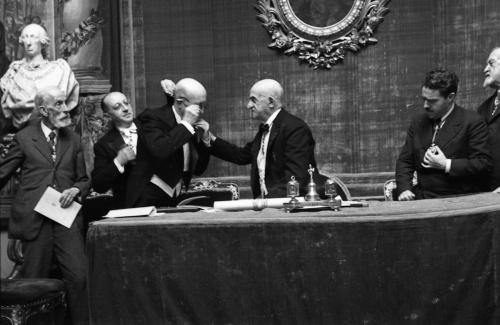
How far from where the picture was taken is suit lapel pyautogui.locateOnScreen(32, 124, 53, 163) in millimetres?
7684

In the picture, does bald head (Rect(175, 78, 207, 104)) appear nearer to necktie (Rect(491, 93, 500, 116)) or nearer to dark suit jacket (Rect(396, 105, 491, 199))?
dark suit jacket (Rect(396, 105, 491, 199))

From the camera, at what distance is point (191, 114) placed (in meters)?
7.43

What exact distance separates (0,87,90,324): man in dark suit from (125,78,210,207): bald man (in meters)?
0.41

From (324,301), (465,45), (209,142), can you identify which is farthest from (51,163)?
(465,45)

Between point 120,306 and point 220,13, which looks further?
point 220,13

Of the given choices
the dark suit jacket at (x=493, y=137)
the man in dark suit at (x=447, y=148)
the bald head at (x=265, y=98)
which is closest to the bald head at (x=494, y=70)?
the dark suit jacket at (x=493, y=137)

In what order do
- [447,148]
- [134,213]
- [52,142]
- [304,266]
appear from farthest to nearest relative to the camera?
[52,142] → [447,148] → [134,213] → [304,266]

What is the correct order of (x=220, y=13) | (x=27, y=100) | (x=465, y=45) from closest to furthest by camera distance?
(x=27, y=100) < (x=465, y=45) < (x=220, y=13)

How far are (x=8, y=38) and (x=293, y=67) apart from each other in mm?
2517

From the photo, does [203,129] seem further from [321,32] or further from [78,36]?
[321,32]

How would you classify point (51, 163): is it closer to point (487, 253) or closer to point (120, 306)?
point (120, 306)

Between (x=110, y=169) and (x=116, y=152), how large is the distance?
0.48 ft

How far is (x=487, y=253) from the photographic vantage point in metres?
5.79

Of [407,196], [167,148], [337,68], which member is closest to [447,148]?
[407,196]
